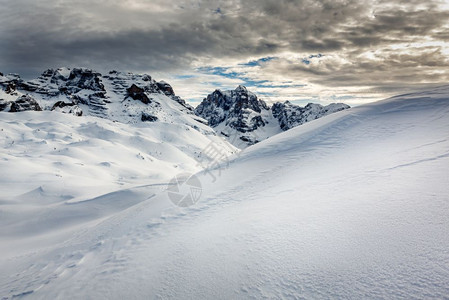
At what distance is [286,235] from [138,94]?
104 m

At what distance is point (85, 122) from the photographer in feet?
103

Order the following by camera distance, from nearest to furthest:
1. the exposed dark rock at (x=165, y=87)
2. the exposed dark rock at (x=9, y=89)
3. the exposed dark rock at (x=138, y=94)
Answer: the exposed dark rock at (x=9, y=89) < the exposed dark rock at (x=138, y=94) < the exposed dark rock at (x=165, y=87)

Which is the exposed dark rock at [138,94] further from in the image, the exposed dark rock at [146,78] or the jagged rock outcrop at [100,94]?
the exposed dark rock at [146,78]

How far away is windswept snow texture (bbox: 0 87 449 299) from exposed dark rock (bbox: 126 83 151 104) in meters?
93.9

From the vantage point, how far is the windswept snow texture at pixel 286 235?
8.03 feet

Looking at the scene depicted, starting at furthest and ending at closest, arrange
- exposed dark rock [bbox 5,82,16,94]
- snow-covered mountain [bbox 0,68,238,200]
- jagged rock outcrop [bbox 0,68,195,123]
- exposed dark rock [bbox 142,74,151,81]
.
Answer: exposed dark rock [bbox 142,74,151,81], jagged rock outcrop [bbox 0,68,195,123], exposed dark rock [bbox 5,82,16,94], snow-covered mountain [bbox 0,68,238,200]

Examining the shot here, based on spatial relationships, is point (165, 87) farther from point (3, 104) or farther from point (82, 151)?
point (82, 151)

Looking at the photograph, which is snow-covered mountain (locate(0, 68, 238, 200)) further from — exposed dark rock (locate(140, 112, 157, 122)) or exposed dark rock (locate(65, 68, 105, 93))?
exposed dark rock (locate(65, 68, 105, 93))

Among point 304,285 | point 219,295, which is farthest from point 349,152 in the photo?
point 219,295

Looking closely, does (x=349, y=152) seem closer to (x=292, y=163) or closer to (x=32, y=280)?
(x=292, y=163)

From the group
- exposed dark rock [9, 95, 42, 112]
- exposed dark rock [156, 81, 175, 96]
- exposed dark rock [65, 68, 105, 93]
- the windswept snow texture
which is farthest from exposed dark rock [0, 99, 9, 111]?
exposed dark rock [156, 81, 175, 96]

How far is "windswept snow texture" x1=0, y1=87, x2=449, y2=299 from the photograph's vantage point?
2448 mm

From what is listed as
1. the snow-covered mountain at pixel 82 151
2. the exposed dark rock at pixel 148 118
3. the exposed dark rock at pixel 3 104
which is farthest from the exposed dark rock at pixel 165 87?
the exposed dark rock at pixel 3 104

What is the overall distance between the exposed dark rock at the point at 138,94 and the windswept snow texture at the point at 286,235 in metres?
93.9
